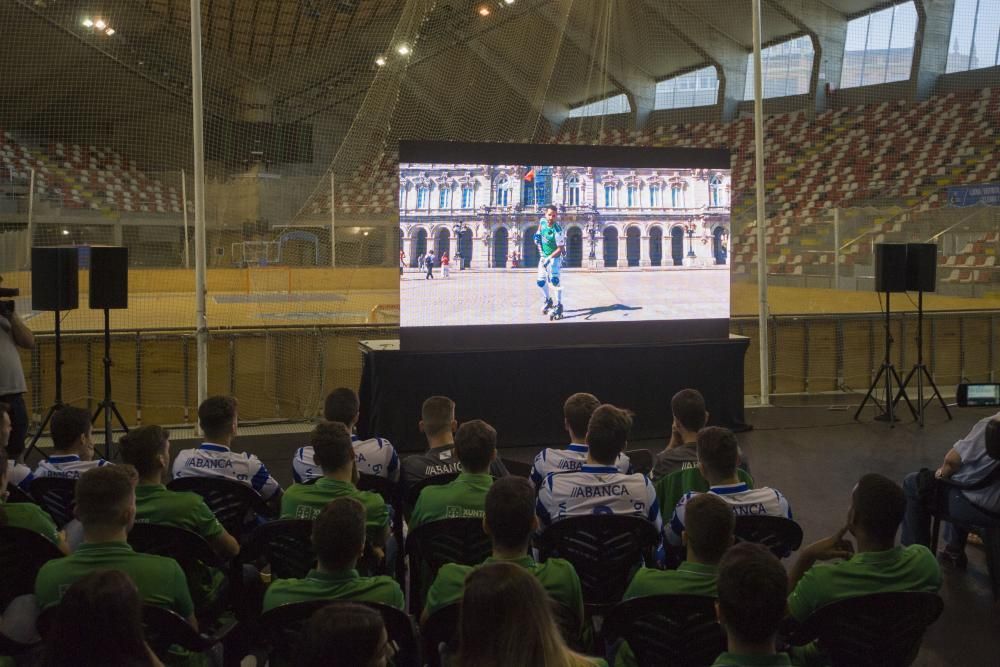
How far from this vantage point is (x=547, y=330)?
744 cm

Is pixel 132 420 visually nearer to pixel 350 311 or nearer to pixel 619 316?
pixel 350 311

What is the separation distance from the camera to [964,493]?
158 inches

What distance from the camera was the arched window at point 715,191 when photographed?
25.1 ft

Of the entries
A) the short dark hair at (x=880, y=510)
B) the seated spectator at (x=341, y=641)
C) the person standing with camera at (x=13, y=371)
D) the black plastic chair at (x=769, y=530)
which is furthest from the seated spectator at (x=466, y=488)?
the person standing with camera at (x=13, y=371)

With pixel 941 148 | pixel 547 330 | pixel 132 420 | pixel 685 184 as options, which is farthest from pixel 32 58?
pixel 941 148

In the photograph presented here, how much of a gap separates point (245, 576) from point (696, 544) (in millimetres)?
1742

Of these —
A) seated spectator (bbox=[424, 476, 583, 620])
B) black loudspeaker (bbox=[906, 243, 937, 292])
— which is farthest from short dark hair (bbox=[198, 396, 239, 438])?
black loudspeaker (bbox=[906, 243, 937, 292])

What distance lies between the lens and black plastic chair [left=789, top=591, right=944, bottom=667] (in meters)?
2.33

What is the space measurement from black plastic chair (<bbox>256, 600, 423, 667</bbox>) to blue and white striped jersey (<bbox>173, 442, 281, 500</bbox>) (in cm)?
138

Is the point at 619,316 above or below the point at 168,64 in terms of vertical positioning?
below

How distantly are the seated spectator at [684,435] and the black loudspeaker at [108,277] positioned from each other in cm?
434

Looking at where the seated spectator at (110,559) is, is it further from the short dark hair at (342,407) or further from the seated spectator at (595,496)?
the short dark hair at (342,407)

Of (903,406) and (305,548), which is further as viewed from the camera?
(903,406)

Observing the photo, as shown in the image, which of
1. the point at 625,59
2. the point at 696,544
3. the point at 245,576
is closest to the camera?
the point at 696,544
